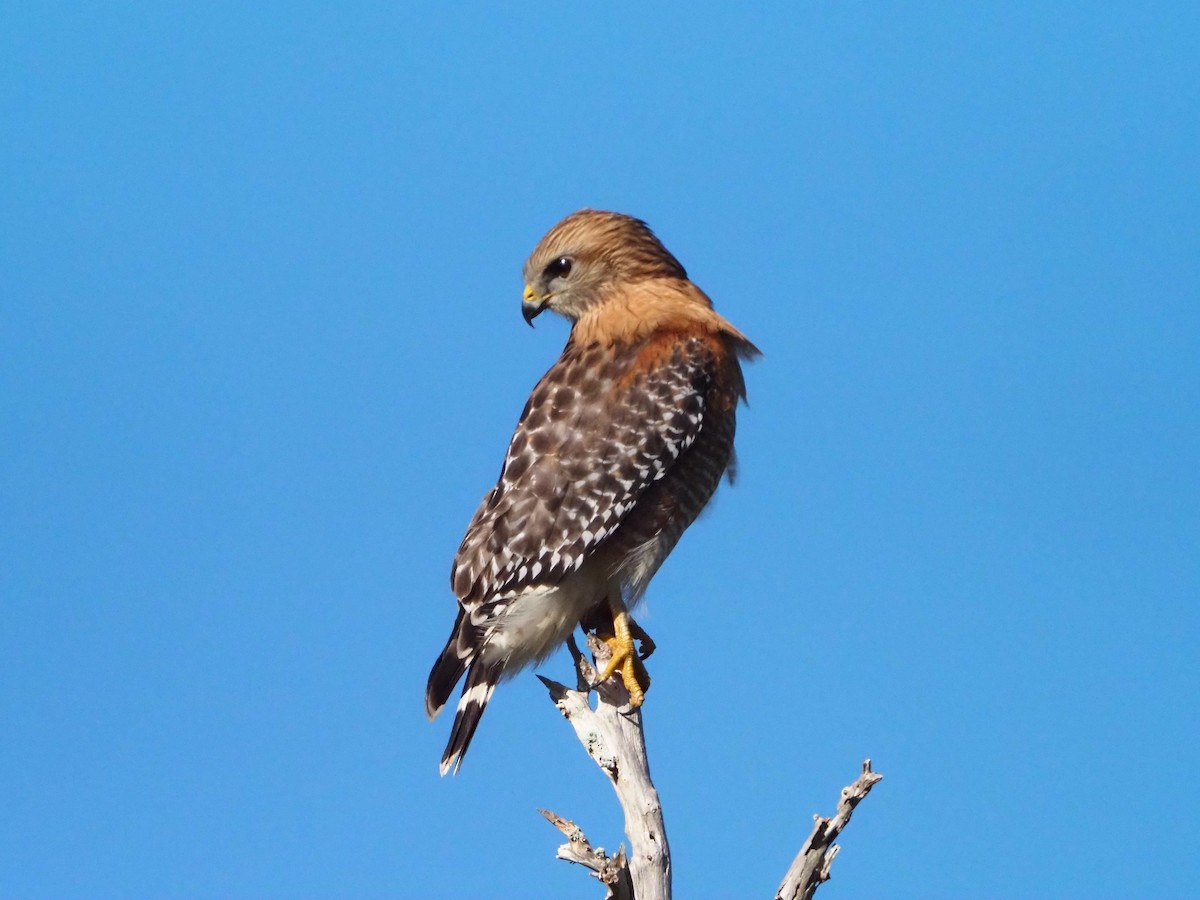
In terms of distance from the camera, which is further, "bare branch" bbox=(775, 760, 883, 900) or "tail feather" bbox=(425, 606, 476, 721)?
"tail feather" bbox=(425, 606, 476, 721)

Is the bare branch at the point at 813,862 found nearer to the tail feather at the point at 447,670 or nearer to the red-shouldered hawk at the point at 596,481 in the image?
the red-shouldered hawk at the point at 596,481

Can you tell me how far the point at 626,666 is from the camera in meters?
5.16

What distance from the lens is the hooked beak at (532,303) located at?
5.97 meters

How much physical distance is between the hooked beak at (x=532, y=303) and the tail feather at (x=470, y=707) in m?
1.57

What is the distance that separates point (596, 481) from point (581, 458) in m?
0.11

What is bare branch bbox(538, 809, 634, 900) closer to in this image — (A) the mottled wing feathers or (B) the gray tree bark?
(B) the gray tree bark

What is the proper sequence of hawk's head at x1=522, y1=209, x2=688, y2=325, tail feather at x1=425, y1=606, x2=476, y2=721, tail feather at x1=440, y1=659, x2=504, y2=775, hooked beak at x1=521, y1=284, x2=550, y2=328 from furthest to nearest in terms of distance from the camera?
1. hooked beak at x1=521, y1=284, x2=550, y2=328
2. hawk's head at x1=522, y1=209, x2=688, y2=325
3. tail feather at x1=425, y1=606, x2=476, y2=721
4. tail feather at x1=440, y1=659, x2=504, y2=775

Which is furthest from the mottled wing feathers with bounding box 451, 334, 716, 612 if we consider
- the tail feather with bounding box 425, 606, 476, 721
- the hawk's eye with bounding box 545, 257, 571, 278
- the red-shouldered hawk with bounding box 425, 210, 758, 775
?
the hawk's eye with bounding box 545, 257, 571, 278

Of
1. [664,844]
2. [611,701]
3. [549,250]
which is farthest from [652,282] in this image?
[664,844]

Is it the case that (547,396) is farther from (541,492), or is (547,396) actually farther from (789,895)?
(789,895)

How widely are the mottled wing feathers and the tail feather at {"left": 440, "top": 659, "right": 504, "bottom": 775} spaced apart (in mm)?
245

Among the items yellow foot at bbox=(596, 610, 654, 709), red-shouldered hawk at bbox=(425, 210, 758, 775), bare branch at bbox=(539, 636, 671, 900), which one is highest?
red-shouldered hawk at bbox=(425, 210, 758, 775)

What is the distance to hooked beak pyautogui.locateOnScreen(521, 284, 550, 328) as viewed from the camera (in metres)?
5.97

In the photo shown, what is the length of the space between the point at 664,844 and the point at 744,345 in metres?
→ 2.09
